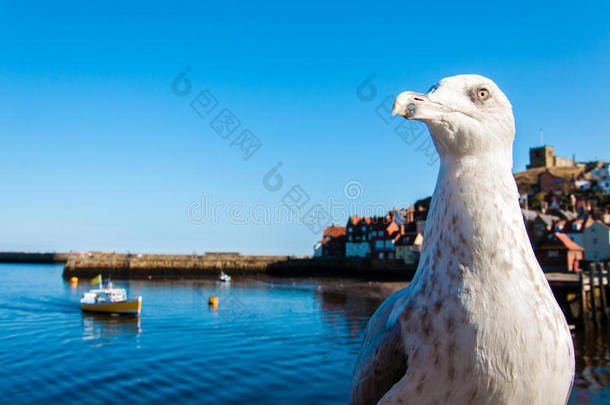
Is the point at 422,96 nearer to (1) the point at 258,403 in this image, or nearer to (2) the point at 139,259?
(1) the point at 258,403

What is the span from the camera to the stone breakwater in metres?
81.4

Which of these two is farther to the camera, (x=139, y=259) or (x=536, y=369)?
(x=139, y=259)

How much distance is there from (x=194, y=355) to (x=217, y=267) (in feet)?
236

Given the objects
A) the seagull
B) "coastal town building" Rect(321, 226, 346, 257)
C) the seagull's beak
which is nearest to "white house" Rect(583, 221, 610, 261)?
"coastal town building" Rect(321, 226, 346, 257)

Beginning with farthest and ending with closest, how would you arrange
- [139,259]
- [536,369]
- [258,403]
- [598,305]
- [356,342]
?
[139,259], [598,305], [356,342], [258,403], [536,369]

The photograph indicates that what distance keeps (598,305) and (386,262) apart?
5034 centimetres

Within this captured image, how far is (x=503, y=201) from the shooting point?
90.5 inches

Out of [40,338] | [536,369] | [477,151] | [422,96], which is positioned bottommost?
[40,338]

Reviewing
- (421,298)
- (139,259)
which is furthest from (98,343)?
(139,259)

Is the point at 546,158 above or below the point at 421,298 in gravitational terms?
above

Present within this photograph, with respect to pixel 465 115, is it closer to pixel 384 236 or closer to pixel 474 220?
pixel 474 220

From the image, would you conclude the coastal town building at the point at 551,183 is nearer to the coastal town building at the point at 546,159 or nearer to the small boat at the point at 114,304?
the coastal town building at the point at 546,159

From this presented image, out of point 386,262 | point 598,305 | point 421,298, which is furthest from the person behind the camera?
point 386,262

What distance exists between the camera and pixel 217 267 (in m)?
92.7
